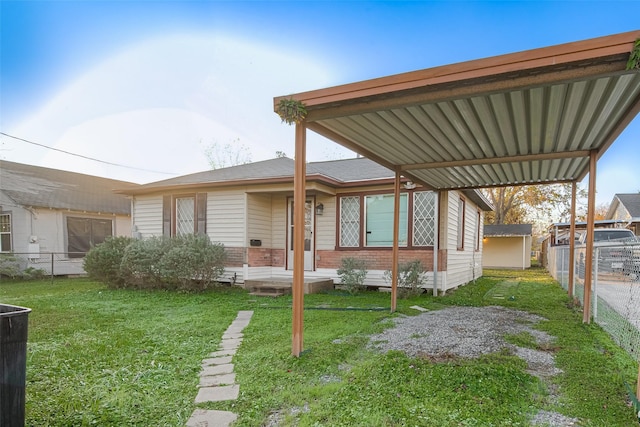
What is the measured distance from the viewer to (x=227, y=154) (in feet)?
87.4

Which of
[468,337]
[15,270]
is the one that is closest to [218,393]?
[468,337]

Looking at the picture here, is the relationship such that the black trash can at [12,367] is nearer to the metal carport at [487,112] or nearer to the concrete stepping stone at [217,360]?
the concrete stepping stone at [217,360]

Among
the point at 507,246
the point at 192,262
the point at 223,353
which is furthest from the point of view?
the point at 507,246

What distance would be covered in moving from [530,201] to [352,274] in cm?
2307

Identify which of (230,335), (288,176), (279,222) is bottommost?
(230,335)

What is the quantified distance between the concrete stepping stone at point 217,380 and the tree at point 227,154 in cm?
2425

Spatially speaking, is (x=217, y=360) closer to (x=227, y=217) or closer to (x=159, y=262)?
(x=159, y=262)

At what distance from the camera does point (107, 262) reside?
9141 mm

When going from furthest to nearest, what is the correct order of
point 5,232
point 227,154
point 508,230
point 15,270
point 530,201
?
point 227,154 → point 530,201 → point 508,230 → point 5,232 → point 15,270

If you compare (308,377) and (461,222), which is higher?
(461,222)

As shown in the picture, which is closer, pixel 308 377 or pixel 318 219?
pixel 308 377

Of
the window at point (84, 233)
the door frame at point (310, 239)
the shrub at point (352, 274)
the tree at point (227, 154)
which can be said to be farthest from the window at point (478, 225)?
the tree at point (227, 154)

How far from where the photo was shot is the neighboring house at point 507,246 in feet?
65.9

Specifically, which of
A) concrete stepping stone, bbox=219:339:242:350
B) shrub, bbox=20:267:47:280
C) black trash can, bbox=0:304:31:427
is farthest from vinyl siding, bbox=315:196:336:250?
shrub, bbox=20:267:47:280
